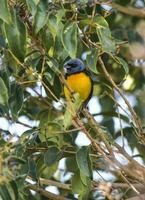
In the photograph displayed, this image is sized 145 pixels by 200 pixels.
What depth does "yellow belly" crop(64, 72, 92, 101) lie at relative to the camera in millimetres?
4523

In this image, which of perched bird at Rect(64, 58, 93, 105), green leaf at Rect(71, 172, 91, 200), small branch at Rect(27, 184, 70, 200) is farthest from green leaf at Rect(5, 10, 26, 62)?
perched bird at Rect(64, 58, 93, 105)

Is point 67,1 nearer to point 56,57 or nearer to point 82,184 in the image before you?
point 56,57

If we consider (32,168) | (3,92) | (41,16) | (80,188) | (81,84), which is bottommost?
(80,188)

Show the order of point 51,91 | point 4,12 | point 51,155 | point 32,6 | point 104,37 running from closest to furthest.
Answer: point 4,12
point 32,6
point 104,37
point 51,155
point 51,91

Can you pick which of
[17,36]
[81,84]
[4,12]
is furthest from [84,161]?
[81,84]

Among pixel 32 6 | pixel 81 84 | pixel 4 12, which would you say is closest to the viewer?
pixel 4 12

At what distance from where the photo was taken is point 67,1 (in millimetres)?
2670

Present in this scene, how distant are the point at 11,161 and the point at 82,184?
601mm

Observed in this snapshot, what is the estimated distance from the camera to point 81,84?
464 cm

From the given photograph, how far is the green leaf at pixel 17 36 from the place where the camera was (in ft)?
8.08

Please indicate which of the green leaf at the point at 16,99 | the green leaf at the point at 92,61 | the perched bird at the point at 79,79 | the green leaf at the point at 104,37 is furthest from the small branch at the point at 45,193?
the perched bird at the point at 79,79

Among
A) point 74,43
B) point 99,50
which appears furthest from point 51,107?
point 74,43

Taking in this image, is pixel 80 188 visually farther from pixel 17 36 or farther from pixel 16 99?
pixel 17 36

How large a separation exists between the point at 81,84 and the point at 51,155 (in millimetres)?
1787
